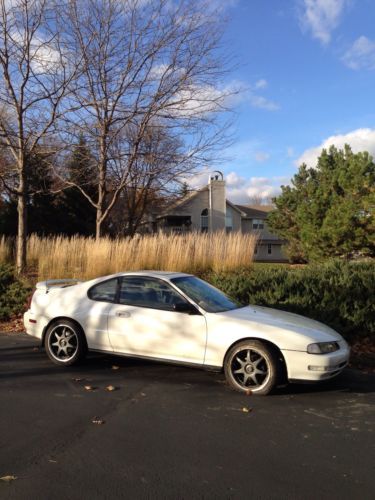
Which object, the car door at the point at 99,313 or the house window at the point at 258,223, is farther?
the house window at the point at 258,223

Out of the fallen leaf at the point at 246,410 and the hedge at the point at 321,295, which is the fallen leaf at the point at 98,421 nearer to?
the fallen leaf at the point at 246,410

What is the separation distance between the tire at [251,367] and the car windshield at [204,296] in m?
0.68

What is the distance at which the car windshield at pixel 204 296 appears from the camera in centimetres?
606

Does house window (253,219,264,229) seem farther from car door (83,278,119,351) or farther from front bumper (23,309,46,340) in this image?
car door (83,278,119,351)

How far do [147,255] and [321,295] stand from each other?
538 cm

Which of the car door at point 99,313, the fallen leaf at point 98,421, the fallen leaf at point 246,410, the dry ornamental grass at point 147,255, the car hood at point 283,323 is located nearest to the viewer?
the fallen leaf at point 98,421

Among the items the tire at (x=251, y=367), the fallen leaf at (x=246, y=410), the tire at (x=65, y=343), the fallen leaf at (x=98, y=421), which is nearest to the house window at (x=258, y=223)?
the tire at (x=65, y=343)

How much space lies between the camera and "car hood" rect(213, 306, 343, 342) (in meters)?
5.48

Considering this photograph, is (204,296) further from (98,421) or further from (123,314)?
(98,421)

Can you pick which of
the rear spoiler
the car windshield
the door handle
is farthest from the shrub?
the car windshield

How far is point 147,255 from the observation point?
13.0m

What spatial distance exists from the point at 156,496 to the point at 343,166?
872 inches

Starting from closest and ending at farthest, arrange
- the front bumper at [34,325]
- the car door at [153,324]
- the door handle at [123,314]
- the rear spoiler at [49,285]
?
the car door at [153,324]
the door handle at [123,314]
the front bumper at [34,325]
the rear spoiler at [49,285]

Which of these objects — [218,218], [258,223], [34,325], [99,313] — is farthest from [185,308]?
[258,223]
